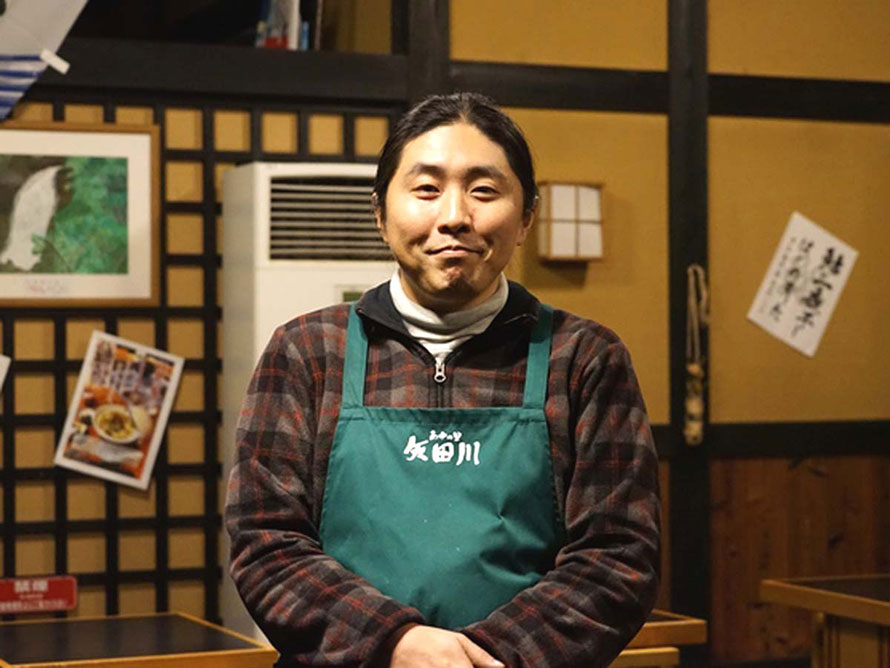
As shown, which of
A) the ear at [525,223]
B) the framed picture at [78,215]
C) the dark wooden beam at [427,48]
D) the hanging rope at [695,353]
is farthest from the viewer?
the hanging rope at [695,353]

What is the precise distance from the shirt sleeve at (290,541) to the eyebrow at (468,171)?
0.26 m

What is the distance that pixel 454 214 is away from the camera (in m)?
1.88

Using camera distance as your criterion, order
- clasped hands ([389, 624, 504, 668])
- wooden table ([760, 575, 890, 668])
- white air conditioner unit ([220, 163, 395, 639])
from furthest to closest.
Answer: white air conditioner unit ([220, 163, 395, 639]), wooden table ([760, 575, 890, 668]), clasped hands ([389, 624, 504, 668])

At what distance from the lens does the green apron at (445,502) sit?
1.83 m

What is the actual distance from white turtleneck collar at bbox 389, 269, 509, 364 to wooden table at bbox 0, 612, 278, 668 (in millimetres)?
1153

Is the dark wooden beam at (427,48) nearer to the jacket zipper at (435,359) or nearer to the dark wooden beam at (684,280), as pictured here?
the dark wooden beam at (684,280)

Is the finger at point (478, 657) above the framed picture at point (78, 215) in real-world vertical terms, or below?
below

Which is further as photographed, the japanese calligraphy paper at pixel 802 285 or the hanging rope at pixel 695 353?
the japanese calligraphy paper at pixel 802 285

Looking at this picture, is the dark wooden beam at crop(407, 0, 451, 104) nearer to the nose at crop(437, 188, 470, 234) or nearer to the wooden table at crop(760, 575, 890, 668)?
the wooden table at crop(760, 575, 890, 668)

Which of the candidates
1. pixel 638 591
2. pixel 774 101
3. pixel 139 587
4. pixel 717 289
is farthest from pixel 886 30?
pixel 638 591

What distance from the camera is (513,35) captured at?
4.92 meters

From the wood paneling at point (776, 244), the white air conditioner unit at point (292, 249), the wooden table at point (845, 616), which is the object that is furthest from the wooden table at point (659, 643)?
the wood paneling at point (776, 244)

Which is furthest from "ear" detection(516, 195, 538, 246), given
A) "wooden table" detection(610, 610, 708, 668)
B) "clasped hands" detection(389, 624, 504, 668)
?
"wooden table" detection(610, 610, 708, 668)

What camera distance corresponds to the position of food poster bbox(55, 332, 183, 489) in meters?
4.36
